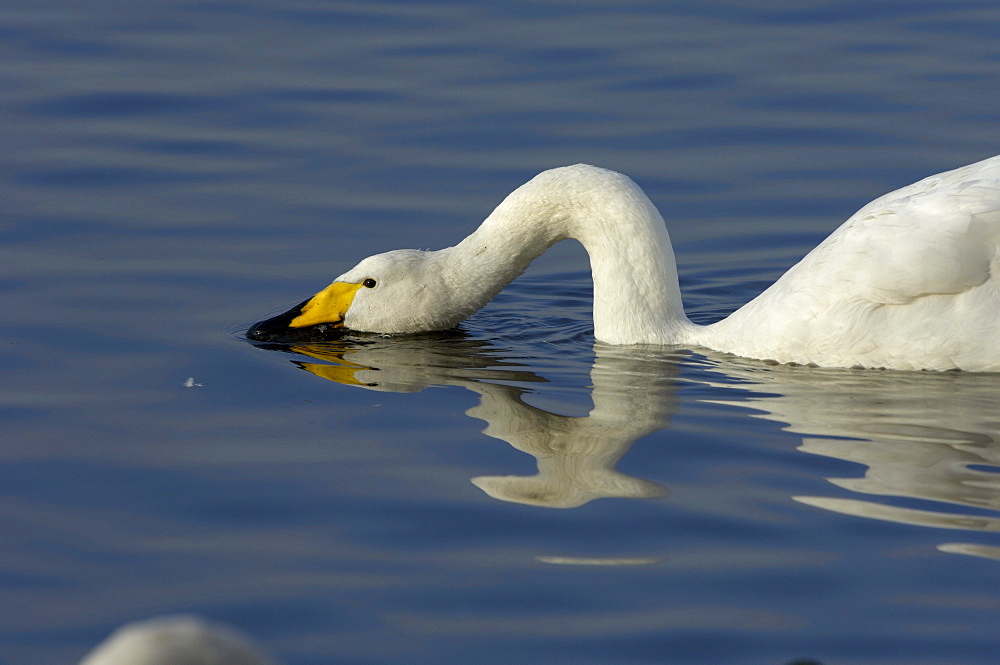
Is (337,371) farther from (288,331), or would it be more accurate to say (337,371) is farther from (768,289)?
(768,289)

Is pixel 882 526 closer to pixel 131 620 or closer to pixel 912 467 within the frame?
pixel 912 467

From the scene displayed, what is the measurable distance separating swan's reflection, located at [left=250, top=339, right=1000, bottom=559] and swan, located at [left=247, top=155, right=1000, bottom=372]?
147mm

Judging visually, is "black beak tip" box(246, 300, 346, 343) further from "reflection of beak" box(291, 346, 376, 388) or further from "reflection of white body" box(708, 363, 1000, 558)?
"reflection of white body" box(708, 363, 1000, 558)

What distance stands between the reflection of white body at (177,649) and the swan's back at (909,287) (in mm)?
5605

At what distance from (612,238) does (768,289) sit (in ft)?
3.10

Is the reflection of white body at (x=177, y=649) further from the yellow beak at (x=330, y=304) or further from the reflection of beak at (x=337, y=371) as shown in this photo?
the yellow beak at (x=330, y=304)

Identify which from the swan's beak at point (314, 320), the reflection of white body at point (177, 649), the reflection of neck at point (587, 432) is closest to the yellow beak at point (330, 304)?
the swan's beak at point (314, 320)

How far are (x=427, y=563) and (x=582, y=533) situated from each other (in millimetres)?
617

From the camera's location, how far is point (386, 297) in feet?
29.9

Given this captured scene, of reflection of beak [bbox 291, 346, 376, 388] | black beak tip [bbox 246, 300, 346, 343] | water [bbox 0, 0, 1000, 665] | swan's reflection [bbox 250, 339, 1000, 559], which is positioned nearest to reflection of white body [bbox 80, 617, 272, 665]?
water [bbox 0, 0, 1000, 665]

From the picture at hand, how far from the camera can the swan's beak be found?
8.91 metres

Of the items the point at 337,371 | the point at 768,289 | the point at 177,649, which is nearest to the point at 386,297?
the point at 337,371

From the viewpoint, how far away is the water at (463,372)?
5109 mm

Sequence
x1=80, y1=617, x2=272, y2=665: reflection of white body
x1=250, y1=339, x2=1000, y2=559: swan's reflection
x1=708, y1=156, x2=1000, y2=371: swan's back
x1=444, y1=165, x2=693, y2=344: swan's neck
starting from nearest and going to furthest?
1. x1=80, y1=617, x2=272, y2=665: reflection of white body
2. x1=250, y1=339, x2=1000, y2=559: swan's reflection
3. x1=708, y1=156, x2=1000, y2=371: swan's back
4. x1=444, y1=165, x2=693, y2=344: swan's neck
